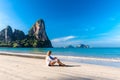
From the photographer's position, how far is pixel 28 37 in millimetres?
167375

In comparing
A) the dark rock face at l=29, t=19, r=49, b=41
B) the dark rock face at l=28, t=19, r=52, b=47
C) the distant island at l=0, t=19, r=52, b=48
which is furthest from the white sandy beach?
the dark rock face at l=29, t=19, r=49, b=41

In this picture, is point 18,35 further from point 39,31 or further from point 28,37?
point 39,31

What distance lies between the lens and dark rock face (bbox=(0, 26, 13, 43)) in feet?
545

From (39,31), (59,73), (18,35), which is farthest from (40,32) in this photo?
(59,73)

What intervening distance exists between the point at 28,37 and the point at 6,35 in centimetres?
1960

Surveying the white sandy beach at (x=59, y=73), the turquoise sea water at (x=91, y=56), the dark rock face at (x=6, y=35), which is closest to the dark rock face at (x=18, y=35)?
the dark rock face at (x=6, y=35)

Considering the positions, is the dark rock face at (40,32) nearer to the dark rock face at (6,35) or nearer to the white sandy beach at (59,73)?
the dark rock face at (6,35)

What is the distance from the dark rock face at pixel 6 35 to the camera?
545ft

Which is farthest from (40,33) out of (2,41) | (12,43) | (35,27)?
(2,41)

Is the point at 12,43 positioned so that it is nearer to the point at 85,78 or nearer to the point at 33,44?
the point at 33,44

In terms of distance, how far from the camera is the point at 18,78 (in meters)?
8.02

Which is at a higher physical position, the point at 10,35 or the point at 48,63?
the point at 10,35

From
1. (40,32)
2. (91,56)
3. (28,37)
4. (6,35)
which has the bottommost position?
(91,56)

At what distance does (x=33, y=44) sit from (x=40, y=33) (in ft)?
54.0
